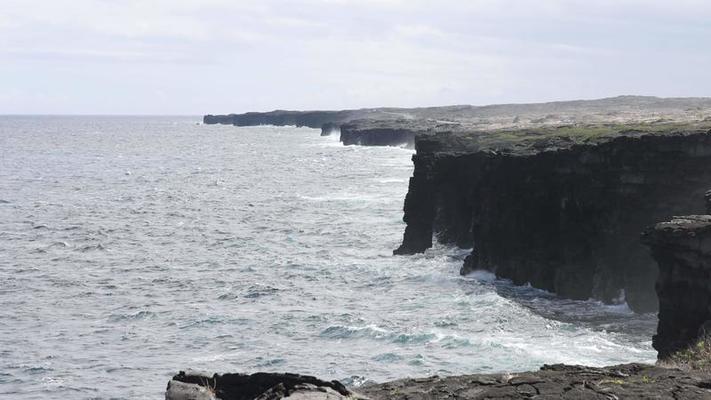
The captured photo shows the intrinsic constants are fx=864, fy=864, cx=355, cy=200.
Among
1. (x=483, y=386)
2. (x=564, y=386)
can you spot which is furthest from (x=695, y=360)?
(x=483, y=386)

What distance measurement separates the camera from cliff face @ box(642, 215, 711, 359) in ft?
112

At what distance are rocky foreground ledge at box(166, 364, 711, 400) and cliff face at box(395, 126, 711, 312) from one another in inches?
1304

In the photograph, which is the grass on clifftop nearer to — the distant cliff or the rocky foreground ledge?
the rocky foreground ledge

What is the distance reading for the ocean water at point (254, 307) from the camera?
1671 inches

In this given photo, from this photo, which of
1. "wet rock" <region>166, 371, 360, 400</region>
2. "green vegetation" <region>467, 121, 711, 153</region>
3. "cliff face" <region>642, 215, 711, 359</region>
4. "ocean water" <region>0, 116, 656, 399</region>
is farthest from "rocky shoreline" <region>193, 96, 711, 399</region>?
"ocean water" <region>0, 116, 656, 399</region>

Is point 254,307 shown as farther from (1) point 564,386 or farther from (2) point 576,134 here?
(1) point 564,386

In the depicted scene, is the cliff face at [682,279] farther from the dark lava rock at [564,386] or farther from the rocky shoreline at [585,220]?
the dark lava rock at [564,386]

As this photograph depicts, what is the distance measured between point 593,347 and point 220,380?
28251 millimetres

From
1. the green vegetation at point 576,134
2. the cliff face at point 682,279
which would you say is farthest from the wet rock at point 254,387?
the green vegetation at point 576,134

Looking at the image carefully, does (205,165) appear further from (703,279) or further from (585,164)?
(703,279)

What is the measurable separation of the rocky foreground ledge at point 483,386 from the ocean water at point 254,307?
20.0 metres

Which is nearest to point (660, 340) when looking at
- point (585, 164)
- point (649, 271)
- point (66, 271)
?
point (649, 271)

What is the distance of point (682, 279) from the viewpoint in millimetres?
35719

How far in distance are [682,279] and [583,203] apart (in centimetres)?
2099
